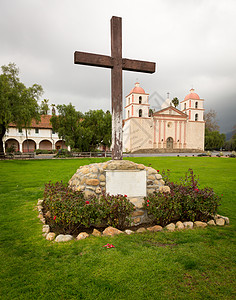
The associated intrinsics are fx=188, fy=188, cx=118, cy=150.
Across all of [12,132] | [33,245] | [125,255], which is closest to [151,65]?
[125,255]

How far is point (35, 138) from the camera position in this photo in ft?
117

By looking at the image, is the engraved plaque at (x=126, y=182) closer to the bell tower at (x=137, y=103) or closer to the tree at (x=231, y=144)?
the bell tower at (x=137, y=103)

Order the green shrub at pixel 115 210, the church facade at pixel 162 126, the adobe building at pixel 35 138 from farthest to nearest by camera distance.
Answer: the church facade at pixel 162 126
the adobe building at pixel 35 138
the green shrub at pixel 115 210

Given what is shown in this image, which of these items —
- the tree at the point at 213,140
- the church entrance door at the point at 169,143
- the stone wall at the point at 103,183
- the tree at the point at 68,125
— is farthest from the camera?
the tree at the point at 213,140

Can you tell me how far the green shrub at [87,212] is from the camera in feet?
11.2

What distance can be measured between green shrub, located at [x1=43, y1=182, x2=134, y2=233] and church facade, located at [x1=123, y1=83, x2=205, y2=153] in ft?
119

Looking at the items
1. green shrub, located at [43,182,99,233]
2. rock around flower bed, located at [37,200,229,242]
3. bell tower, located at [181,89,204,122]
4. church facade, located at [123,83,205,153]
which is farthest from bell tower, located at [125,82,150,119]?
green shrub, located at [43,182,99,233]

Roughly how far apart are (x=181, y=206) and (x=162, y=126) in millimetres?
41184

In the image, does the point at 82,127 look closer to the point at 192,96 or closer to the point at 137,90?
the point at 137,90

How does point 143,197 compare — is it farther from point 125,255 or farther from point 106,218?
point 125,255

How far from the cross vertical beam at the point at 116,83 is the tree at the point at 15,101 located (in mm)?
16641

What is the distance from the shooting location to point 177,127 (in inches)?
1770

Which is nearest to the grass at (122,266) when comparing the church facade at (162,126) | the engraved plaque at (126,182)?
the engraved plaque at (126,182)

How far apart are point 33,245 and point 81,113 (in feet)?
82.8
